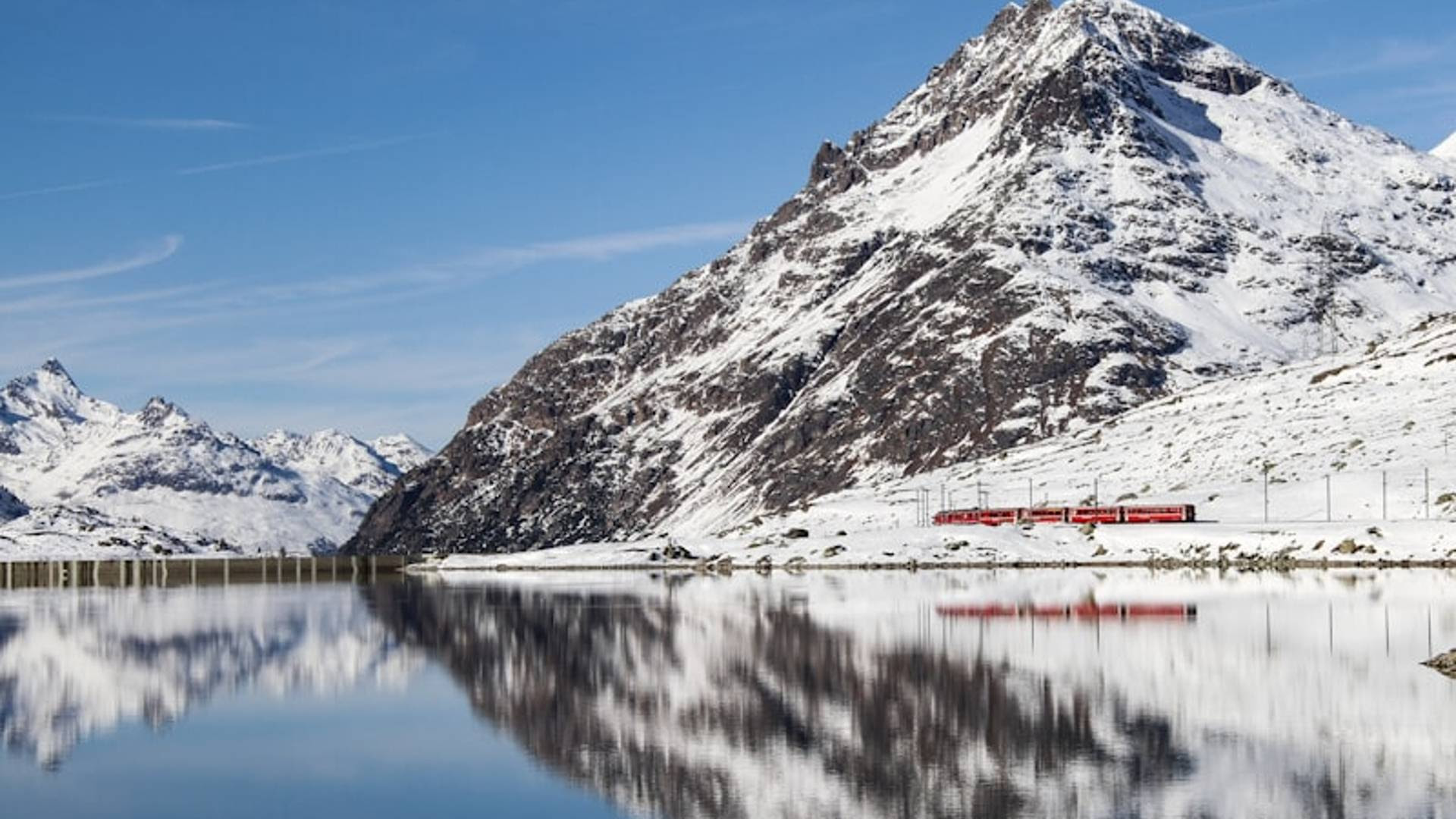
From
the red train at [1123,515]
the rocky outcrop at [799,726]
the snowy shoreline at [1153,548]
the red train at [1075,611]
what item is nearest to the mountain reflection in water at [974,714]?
the rocky outcrop at [799,726]

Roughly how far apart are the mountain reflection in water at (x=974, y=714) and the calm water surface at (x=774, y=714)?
6.3 inches

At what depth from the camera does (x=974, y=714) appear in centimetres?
5697

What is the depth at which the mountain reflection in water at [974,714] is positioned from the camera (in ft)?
144

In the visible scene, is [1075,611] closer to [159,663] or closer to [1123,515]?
[159,663]

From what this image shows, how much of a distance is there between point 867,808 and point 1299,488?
160 metres

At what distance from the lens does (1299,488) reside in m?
193

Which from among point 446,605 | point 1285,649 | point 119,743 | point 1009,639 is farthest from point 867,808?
point 446,605

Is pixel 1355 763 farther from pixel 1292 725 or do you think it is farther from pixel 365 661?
pixel 365 661

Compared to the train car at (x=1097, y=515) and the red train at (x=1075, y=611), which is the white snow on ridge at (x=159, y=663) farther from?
the train car at (x=1097, y=515)

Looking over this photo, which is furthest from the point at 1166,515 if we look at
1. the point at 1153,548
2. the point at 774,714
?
the point at 774,714

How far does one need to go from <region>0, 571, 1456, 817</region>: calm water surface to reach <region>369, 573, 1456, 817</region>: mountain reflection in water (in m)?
0.16

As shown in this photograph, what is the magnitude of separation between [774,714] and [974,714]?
20.2 feet

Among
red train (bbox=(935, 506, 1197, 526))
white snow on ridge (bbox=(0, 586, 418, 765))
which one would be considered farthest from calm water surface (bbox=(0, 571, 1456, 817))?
red train (bbox=(935, 506, 1197, 526))

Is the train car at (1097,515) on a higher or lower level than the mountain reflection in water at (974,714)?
higher
